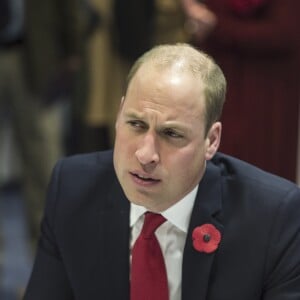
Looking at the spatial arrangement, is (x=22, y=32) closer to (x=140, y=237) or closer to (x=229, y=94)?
(x=229, y=94)

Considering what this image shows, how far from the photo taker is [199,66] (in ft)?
5.31

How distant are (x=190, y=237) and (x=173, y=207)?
2.9 inches

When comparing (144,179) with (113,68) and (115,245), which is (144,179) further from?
(113,68)

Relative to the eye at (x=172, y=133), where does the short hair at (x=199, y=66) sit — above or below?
above

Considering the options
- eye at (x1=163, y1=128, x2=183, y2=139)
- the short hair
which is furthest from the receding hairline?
eye at (x1=163, y1=128, x2=183, y2=139)

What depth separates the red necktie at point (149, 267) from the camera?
1753 mm

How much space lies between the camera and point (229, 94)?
120 inches

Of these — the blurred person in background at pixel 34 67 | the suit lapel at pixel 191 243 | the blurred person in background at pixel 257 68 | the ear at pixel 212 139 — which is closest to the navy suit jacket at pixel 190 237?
the suit lapel at pixel 191 243

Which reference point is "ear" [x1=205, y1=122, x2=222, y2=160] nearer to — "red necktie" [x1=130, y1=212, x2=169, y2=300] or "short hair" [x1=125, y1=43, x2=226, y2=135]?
"short hair" [x1=125, y1=43, x2=226, y2=135]

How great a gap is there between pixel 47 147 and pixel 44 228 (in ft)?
5.86

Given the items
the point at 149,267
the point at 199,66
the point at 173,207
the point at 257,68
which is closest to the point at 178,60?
the point at 199,66

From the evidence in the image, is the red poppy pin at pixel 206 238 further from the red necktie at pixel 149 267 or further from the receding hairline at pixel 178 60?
the receding hairline at pixel 178 60

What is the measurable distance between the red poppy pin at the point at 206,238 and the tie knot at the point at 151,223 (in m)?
0.07

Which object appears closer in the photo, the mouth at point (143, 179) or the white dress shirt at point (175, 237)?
the mouth at point (143, 179)
